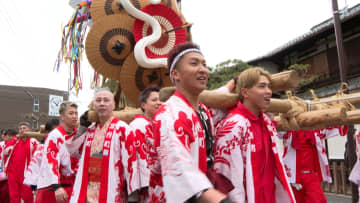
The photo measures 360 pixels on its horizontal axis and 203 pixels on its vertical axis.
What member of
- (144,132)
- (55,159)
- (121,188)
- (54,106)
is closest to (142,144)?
(144,132)

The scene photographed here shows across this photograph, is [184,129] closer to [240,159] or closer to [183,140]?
[183,140]

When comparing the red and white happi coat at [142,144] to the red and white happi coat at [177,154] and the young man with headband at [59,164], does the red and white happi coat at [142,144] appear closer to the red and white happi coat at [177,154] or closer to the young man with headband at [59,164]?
the young man with headband at [59,164]

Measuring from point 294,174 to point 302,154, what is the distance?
0.40 metres

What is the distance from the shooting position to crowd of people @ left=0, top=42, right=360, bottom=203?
178 centimetres

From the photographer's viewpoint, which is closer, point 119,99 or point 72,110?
point 72,110

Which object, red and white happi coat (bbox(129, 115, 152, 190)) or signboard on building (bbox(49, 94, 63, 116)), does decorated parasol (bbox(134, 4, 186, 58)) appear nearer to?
red and white happi coat (bbox(129, 115, 152, 190))

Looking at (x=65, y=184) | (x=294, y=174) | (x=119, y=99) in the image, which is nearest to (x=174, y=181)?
(x=65, y=184)

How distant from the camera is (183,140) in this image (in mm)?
1793

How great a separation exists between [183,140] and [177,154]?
0.12m

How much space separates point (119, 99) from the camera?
6250mm

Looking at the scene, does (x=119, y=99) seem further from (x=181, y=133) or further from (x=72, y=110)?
(x=181, y=133)

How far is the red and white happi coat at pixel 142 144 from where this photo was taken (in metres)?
3.31

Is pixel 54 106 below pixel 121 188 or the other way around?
the other way around

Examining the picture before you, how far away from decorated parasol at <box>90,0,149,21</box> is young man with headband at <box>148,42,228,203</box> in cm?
384
